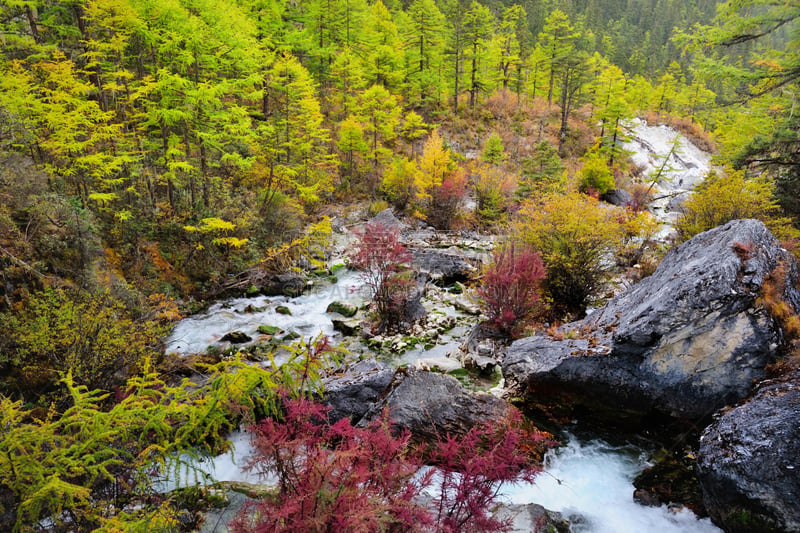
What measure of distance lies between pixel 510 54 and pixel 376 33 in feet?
53.9

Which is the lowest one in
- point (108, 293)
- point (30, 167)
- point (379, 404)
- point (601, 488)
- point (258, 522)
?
point (601, 488)

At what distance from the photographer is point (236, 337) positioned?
10547mm

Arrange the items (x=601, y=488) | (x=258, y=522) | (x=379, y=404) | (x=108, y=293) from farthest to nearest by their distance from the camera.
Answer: (x=108, y=293) → (x=379, y=404) → (x=601, y=488) → (x=258, y=522)

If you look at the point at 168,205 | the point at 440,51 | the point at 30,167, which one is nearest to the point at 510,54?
the point at 440,51

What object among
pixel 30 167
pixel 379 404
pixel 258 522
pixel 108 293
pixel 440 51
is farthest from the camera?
pixel 440 51

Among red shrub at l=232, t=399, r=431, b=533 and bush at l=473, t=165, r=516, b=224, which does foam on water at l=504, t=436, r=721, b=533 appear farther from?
bush at l=473, t=165, r=516, b=224

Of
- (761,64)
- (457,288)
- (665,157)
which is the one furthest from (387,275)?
(665,157)

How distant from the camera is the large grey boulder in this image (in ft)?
19.8

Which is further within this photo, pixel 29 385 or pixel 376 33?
pixel 376 33

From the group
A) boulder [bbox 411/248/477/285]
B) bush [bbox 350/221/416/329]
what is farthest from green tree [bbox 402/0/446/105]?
bush [bbox 350/221/416/329]

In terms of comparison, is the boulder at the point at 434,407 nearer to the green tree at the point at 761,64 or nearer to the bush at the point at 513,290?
the bush at the point at 513,290

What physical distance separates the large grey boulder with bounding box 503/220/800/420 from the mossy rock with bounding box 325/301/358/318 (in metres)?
6.25

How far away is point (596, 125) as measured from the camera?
3628 centimetres

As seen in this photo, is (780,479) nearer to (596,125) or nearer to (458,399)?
(458,399)
